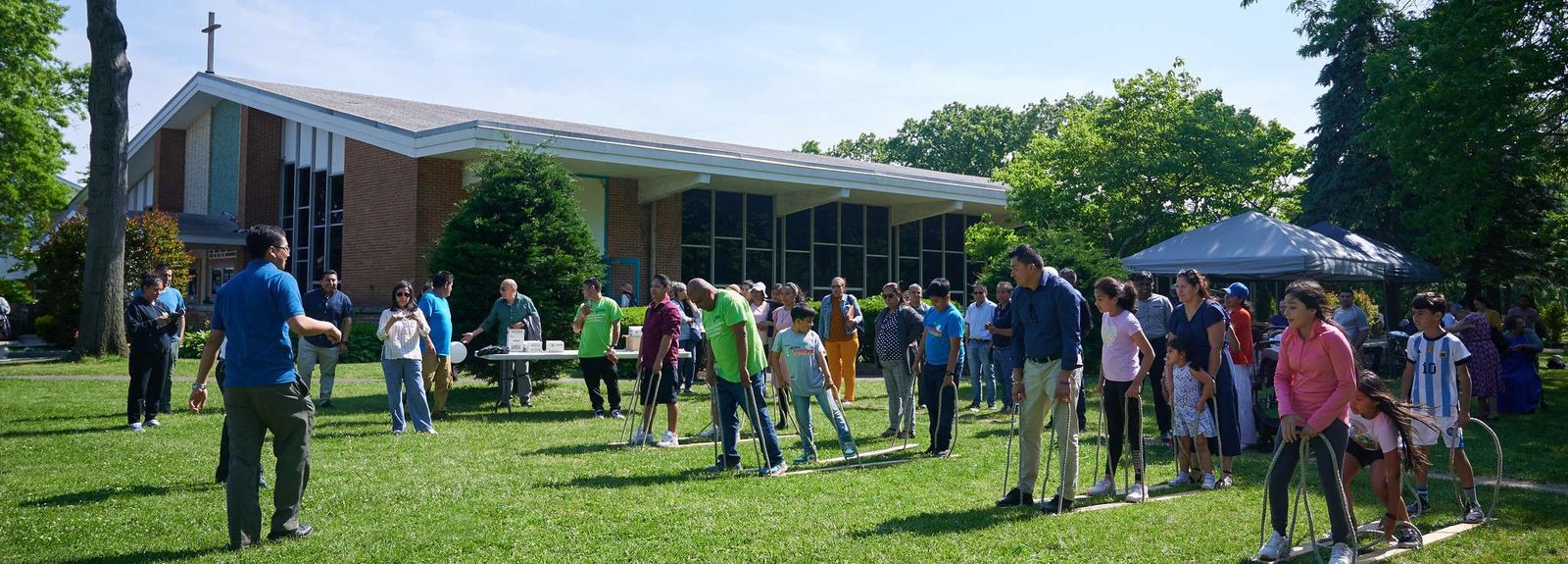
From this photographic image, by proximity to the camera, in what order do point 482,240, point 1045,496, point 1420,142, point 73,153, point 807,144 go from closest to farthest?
1. point 1045,496
2. point 482,240
3. point 1420,142
4. point 73,153
5. point 807,144

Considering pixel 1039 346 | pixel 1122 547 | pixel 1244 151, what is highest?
pixel 1244 151

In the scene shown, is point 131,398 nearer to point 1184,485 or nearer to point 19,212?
point 1184,485

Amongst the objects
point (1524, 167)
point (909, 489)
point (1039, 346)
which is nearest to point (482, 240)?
point (909, 489)

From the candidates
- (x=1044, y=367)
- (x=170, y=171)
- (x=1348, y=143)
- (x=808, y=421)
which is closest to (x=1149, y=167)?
(x=1348, y=143)

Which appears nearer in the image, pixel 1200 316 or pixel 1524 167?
pixel 1200 316

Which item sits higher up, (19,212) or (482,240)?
(19,212)

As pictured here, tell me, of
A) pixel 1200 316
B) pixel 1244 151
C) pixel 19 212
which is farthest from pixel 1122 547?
pixel 19 212

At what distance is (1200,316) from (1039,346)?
187 centimetres

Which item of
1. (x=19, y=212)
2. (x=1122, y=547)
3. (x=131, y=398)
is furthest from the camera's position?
(x=19, y=212)

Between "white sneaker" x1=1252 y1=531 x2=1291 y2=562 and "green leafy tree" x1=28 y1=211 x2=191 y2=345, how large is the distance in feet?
82.2

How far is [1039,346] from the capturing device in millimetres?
7289

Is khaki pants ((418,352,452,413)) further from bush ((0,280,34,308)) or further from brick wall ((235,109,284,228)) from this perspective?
bush ((0,280,34,308))

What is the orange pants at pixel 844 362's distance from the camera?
46.5ft

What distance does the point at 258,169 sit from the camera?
91.9 feet
